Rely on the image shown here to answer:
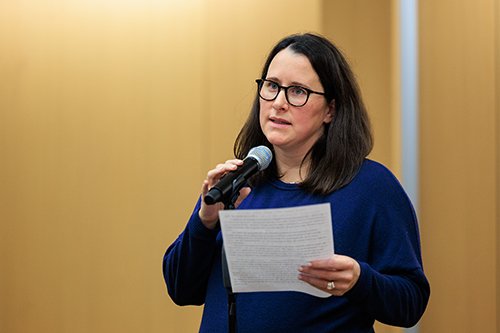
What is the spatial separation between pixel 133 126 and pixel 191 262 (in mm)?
1563

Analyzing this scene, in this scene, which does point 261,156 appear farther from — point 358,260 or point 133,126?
point 133,126

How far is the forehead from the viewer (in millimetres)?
1499

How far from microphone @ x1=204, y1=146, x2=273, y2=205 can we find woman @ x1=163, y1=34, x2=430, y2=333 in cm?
4

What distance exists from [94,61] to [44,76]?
339mm

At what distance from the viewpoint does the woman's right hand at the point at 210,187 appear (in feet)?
4.06

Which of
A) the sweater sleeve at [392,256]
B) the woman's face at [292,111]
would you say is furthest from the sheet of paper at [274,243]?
the woman's face at [292,111]

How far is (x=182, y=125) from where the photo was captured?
9.15 ft

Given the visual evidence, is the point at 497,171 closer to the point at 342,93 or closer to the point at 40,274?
the point at 342,93

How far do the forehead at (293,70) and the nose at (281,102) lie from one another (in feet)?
0.15

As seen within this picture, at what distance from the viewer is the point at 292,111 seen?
148cm

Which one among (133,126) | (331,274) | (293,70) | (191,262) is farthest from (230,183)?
(133,126)

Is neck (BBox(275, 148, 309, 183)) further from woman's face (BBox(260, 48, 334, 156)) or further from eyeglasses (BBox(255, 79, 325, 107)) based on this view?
eyeglasses (BBox(255, 79, 325, 107))

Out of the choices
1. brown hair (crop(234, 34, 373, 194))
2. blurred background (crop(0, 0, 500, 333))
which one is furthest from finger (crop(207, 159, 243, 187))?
blurred background (crop(0, 0, 500, 333))

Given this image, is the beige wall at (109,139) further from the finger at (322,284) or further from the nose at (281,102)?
the finger at (322,284)
